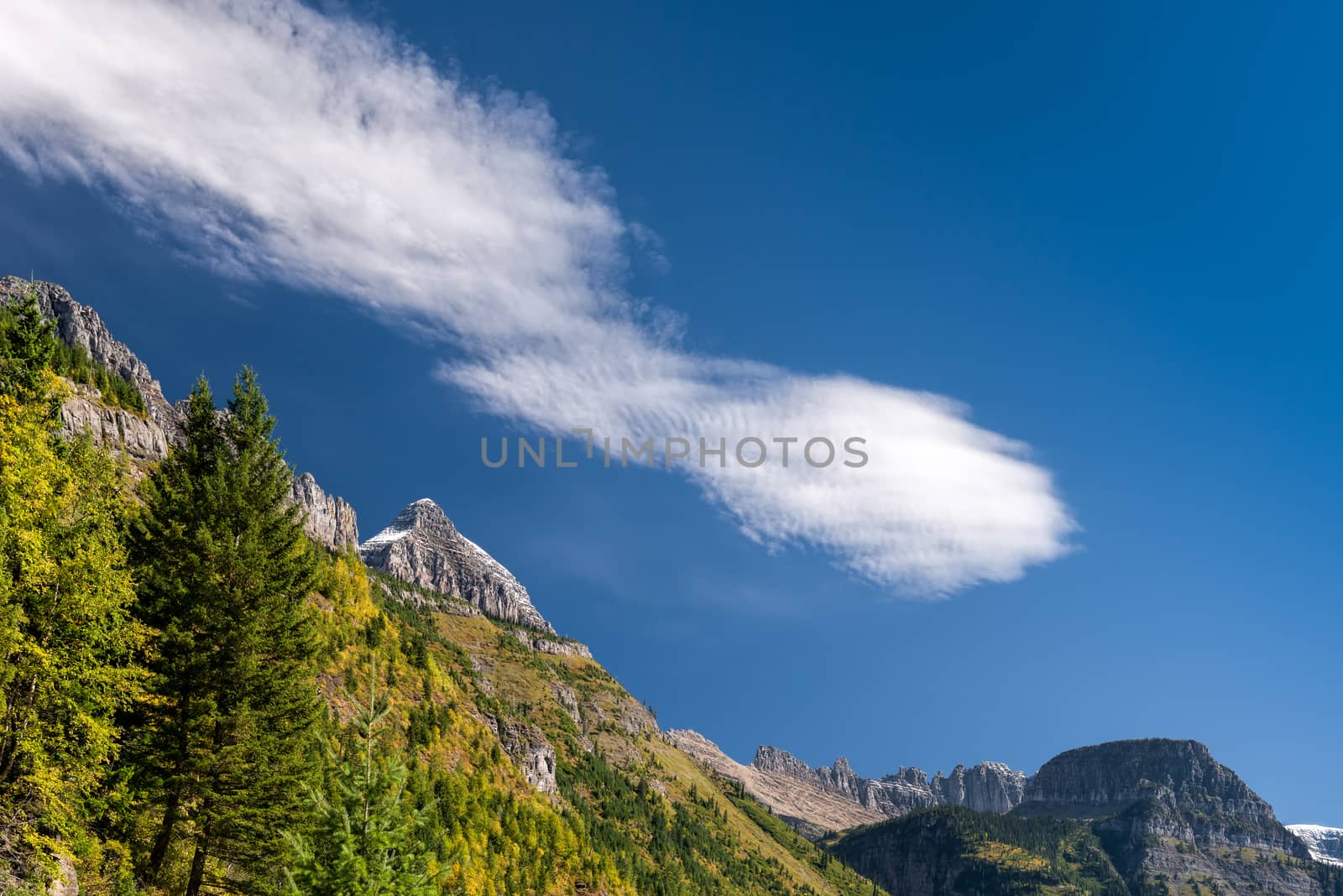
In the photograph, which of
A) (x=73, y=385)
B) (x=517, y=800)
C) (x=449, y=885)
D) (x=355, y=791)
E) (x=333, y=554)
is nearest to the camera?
(x=355, y=791)

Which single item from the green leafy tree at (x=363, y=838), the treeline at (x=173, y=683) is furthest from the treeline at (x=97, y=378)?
the green leafy tree at (x=363, y=838)

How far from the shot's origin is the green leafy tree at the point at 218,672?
36.7m

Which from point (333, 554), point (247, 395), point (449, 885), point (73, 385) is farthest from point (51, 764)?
point (333, 554)

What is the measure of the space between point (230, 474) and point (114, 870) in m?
18.5

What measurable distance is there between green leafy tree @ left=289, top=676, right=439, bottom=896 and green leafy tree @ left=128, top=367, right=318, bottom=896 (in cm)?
1075

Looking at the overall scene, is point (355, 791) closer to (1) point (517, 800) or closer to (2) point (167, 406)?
(1) point (517, 800)

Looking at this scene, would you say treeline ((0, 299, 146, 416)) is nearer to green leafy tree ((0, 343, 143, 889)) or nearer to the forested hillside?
the forested hillside

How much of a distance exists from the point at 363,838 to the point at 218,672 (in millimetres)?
14622

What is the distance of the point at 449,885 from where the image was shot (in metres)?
94.8

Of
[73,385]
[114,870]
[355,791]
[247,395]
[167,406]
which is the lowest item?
[114,870]

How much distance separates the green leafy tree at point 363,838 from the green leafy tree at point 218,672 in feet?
35.3

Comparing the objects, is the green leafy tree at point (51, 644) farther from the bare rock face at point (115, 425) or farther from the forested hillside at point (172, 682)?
the bare rock face at point (115, 425)

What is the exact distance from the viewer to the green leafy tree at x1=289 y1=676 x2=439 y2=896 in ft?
89.2

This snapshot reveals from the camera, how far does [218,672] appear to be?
3772 centimetres
